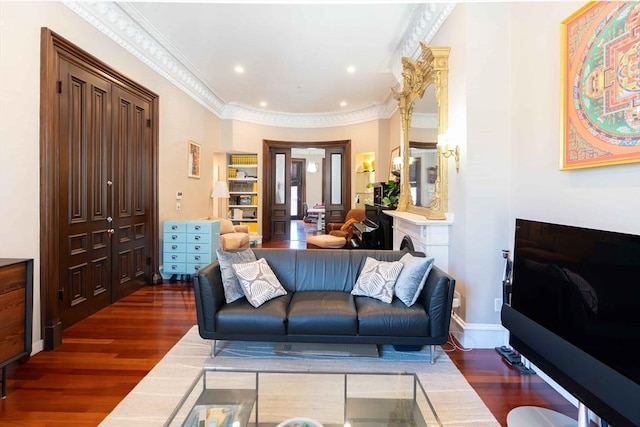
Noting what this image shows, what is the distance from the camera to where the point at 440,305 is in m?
2.54

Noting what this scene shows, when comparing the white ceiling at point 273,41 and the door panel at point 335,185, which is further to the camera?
the door panel at point 335,185

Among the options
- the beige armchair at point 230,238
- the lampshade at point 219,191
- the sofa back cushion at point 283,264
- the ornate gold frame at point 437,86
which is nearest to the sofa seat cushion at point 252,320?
the sofa back cushion at point 283,264

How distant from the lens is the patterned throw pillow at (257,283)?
278 centimetres

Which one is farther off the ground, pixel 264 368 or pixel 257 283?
pixel 257 283

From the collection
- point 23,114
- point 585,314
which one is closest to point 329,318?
point 585,314

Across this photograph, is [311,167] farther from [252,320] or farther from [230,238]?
[252,320]

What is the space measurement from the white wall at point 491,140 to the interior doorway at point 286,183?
5.08 m

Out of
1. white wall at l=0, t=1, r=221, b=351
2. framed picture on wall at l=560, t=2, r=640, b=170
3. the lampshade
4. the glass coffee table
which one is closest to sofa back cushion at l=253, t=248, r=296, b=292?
the glass coffee table

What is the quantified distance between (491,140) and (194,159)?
496cm

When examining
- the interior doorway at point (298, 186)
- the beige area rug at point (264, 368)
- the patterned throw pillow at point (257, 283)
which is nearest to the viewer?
the beige area rug at point (264, 368)

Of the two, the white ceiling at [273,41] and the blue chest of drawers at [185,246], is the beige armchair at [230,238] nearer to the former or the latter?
the blue chest of drawers at [185,246]

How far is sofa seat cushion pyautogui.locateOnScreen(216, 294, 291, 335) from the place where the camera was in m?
2.61

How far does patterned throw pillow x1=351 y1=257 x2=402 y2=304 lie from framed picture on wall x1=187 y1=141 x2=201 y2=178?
13.5 ft

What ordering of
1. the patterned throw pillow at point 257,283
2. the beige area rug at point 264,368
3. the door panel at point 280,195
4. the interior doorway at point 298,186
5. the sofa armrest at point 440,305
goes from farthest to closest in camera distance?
the interior doorway at point 298,186 → the door panel at point 280,195 → the patterned throw pillow at point 257,283 → the sofa armrest at point 440,305 → the beige area rug at point 264,368
